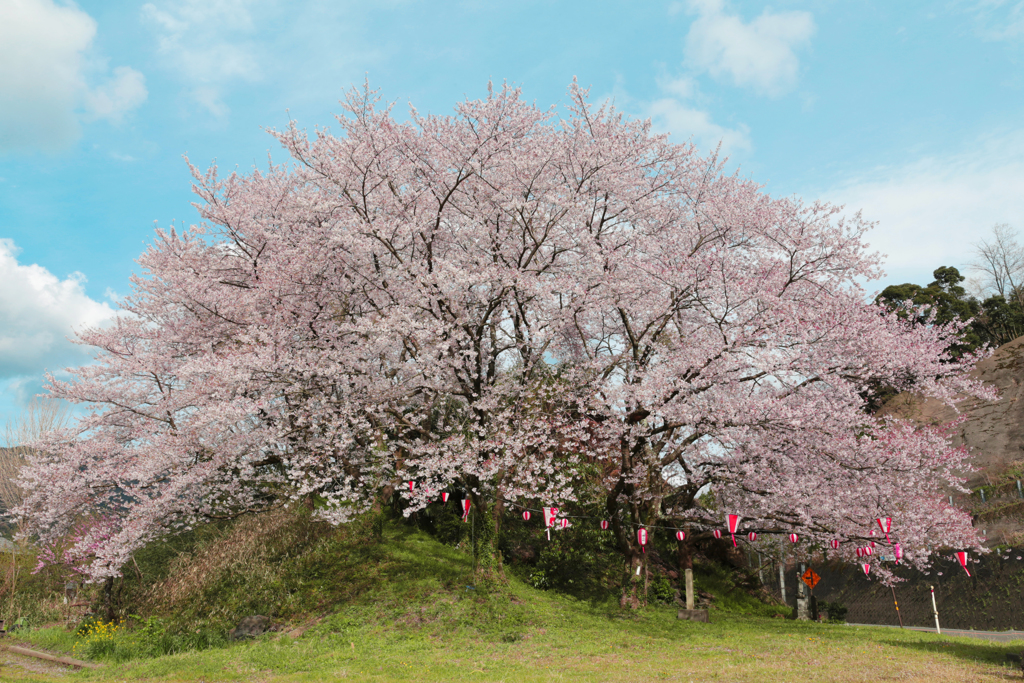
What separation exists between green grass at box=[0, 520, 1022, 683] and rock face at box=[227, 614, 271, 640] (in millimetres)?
421

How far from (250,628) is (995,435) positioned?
28.5 metres

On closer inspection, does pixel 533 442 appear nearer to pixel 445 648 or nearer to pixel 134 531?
pixel 445 648

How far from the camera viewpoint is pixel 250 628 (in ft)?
42.6

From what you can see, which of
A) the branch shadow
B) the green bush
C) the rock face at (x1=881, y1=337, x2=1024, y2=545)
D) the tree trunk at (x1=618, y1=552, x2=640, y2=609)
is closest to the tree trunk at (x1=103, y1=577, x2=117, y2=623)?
the tree trunk at (x1=618, y1=552, x2=640, y2=609)

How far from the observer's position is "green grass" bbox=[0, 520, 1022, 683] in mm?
9922

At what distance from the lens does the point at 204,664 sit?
1077 cm

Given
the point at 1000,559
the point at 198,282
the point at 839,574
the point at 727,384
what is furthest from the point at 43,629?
the point at 839,574

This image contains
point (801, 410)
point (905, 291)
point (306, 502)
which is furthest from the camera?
point (905, 291)

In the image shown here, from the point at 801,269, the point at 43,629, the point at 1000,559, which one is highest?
the point at 801,269

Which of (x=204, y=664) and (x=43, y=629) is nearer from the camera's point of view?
(x=204, y=664)

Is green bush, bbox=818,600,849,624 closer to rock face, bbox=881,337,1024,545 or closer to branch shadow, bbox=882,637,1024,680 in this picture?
rock face, bbox=881,337,1024,545

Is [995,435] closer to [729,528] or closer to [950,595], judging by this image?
[950,595]

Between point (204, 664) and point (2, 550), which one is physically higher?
point (2, 550)

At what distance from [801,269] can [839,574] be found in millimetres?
21912
